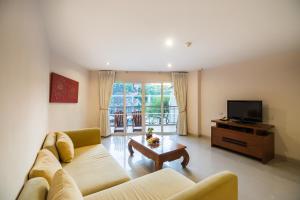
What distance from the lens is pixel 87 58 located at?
3.44 m

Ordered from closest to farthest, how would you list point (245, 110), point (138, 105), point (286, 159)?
point (286, 159) < point (245, 110) < point (138, 105)

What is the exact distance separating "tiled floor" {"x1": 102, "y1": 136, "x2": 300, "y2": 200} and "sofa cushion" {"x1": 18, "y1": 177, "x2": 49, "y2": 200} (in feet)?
5.07

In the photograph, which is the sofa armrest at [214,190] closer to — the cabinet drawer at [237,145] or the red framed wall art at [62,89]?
the cabinet drawer at [237,145]

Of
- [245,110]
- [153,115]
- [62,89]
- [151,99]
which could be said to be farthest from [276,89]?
[62,89]

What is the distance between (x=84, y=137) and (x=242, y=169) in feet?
9.81

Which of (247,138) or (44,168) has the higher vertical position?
(44,168)

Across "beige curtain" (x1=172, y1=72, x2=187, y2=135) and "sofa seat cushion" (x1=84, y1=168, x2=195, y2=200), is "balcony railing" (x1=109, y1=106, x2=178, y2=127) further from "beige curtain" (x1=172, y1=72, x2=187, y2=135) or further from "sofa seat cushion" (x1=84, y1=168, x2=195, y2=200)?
"sofa seat cushion" (x1=84, y1=168, x2=195, y2=200)

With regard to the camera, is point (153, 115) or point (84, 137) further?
point (153, 115)

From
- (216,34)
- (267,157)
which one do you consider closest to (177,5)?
(216,34)

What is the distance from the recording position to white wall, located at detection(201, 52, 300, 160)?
2988mm

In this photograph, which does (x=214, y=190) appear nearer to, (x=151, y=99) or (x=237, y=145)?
(x=237, y=145)

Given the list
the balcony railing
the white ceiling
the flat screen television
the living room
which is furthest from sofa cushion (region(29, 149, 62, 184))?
the flat screen television

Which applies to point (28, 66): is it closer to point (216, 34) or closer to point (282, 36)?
point (216, 34)

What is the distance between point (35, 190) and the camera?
106 cm
